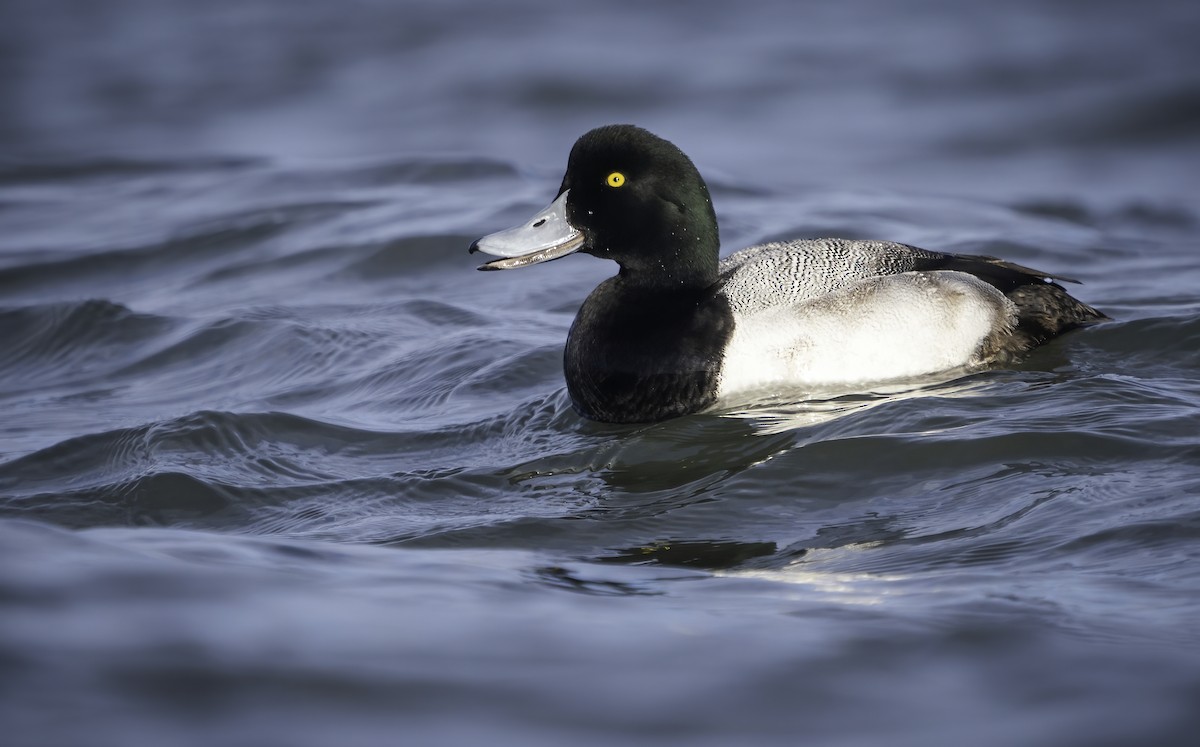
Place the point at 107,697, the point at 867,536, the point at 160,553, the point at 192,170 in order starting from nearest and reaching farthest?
the point at 107,697 < the point at 160,553 < the point at 867,536 < the point at 192,170

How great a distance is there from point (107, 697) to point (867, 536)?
239 centimetres

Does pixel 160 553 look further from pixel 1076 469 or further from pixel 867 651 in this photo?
pixel 1076 469

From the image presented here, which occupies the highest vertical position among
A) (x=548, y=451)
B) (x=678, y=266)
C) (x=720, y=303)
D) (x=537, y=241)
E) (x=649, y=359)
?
(x=537, y=241)

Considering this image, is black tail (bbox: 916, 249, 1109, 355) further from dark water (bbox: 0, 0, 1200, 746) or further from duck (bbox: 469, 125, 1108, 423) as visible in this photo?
dark water (bbox: 0, 0, 1200, 746)

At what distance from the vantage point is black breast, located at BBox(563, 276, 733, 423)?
5.89 m

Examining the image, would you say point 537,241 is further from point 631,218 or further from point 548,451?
point 548,451

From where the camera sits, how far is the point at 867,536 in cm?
450

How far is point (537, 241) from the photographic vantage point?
6.27 metres

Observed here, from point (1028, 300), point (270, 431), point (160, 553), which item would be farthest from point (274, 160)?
point (160, 553)

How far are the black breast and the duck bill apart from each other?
14.3 inches

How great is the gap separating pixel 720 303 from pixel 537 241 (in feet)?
2.83

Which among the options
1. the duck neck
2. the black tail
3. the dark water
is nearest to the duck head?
the duck neck

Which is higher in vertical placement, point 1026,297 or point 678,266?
point 678,266

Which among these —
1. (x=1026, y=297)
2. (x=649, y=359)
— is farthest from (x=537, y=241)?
(x=1026, y=297)
